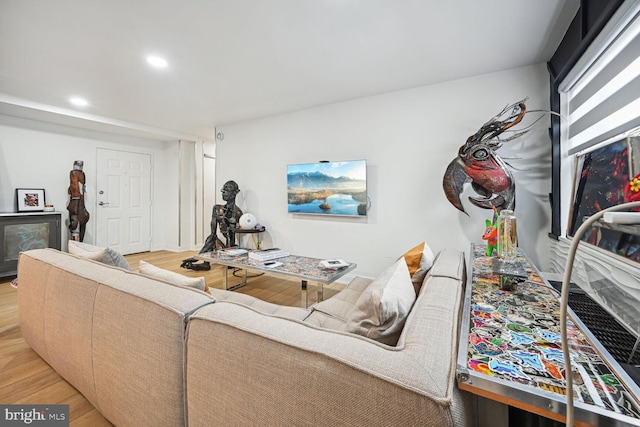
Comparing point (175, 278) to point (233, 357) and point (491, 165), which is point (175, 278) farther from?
point (491, 165)

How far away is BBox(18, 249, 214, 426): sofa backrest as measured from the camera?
0.95 meters

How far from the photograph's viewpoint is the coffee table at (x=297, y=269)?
2131 mm

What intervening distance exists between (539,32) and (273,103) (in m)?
2.76

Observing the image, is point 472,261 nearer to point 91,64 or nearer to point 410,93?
point 410,93

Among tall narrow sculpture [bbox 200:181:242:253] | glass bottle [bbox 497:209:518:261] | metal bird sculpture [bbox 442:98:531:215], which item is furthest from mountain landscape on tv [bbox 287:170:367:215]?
glass bottle [bbox 497:209:518:261]

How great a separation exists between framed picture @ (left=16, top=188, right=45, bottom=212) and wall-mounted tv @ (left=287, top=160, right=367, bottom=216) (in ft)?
12.2

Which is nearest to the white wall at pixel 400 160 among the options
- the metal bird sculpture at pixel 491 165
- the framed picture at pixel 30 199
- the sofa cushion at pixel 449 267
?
the metal bird sculpture at pixel 491 165

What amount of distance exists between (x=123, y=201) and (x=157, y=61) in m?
3.53

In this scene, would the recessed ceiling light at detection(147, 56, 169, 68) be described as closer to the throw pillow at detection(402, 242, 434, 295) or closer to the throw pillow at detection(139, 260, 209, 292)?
the throw pillow at detection(139, 260, 209, 292)

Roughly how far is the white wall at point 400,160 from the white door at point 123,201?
2548 millimetres

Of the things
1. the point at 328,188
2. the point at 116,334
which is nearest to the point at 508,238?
the point at 116,334

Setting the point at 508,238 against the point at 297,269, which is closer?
the point at 508,238

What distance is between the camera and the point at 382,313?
949mm

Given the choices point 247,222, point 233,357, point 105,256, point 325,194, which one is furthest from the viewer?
point 247,222
